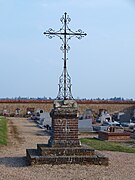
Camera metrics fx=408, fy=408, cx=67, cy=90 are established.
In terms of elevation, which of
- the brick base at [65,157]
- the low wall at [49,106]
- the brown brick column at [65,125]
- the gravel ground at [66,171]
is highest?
the low wall at [49,106]

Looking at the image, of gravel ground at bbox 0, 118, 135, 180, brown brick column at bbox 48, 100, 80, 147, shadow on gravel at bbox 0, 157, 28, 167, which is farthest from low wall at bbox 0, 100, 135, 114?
gravel ground at bbox 0, 118, 135, 180

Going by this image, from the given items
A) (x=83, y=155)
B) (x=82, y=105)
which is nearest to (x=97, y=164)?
(x=83, y=155)

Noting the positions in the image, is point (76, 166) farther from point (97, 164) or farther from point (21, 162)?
point (21, 162)

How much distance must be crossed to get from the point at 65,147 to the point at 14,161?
1489 mm

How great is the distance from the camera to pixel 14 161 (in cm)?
1127

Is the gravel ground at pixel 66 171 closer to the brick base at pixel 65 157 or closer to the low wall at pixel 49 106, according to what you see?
the brick base at pixel 65 157

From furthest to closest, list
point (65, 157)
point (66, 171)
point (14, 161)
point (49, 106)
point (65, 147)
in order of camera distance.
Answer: point (49, 106) → point (14, 161) → point (65, 147) → point (65, 157) → point (66, 171)

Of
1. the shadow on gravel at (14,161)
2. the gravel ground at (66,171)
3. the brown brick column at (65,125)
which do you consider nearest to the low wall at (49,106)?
the shadow on gravel at (14,161)

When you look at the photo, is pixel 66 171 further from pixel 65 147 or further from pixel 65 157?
pixel 65 147

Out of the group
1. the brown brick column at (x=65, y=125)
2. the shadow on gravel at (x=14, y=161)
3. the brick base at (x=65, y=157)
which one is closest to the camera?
the brick base at (x=65, y=157)

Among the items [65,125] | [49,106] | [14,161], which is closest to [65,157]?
[65,125]

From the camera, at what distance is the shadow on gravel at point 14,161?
34.6ft

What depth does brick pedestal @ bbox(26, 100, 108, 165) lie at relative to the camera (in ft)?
34.1

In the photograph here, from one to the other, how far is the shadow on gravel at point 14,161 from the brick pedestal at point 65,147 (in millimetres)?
242
